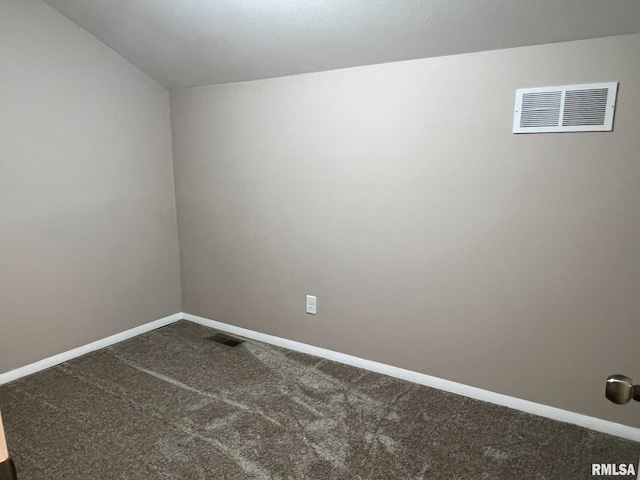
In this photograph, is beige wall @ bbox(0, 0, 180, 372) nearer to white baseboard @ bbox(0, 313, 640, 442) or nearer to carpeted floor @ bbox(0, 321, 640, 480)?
white baseboard @ bbox(0, 313, 640, 442)

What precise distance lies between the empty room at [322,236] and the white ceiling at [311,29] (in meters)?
0.01

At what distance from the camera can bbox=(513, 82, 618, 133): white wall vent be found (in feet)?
6.07

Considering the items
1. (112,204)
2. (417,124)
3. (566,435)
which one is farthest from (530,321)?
(112,204)

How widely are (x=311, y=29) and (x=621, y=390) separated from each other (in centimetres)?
Result: 207

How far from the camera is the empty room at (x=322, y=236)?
1.90 m

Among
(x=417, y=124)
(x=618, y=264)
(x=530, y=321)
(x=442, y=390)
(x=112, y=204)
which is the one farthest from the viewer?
(x=112, y=204)

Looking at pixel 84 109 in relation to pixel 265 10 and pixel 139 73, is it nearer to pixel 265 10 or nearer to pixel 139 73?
pixel 139 73

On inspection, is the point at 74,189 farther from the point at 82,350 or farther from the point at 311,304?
the point at 311,304

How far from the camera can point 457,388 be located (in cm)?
241

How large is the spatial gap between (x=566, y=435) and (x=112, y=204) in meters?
3.01

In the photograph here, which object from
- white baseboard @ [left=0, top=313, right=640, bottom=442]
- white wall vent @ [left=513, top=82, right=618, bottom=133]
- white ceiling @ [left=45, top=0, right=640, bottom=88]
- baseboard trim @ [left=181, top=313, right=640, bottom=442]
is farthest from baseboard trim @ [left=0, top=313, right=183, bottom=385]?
white wall vent @ [left=513, top=82, right=618, bottom=133]

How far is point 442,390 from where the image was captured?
96.5 inches

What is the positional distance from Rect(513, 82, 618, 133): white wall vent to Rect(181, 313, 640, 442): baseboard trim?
4.45ft

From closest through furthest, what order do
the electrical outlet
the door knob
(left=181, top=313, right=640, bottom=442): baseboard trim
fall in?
the door knob
(left=181, top=313, right=640, bottom=442): baseboard trim
the electrical outlet
